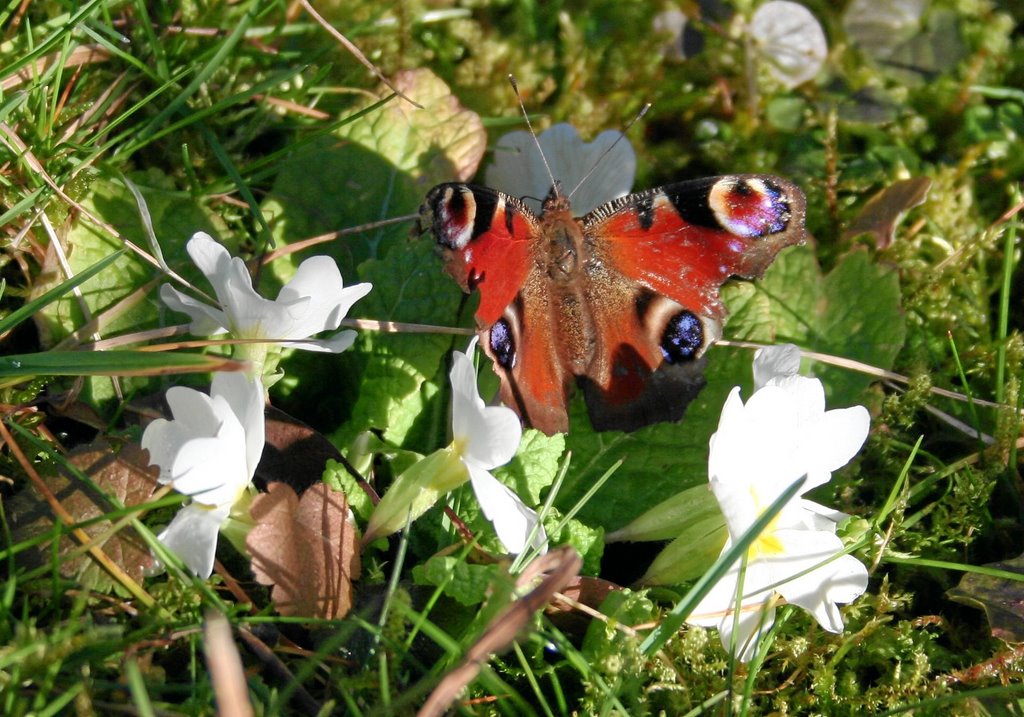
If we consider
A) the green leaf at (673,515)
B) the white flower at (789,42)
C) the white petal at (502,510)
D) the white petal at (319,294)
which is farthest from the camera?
the white flower at (789,42)

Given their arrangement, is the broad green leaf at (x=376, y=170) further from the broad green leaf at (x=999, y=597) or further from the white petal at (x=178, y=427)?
the broad green leaf at (x=999, y=597)

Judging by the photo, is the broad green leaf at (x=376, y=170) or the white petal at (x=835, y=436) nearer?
the white petal at (x=835, y=436)

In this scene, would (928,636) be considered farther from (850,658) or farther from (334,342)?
(334,342)

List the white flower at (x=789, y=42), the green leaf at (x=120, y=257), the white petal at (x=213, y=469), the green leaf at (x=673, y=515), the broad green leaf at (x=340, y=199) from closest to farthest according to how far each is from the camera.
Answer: the white petal at (x=213, y=469)
the green leaf at (x=673, y=515)
the green leaf at (x=120, y=257)
the broad green leaf at (x=340, y=199)
the white flower at (x=789, y=42)

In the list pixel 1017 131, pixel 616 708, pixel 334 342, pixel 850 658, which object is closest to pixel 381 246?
pixel 334 342

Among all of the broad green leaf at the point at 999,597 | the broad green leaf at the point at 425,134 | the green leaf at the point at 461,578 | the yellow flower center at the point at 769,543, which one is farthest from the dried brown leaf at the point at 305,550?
the broad green leaf at the point at 999,597

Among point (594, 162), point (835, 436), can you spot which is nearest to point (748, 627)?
point (835, 436)

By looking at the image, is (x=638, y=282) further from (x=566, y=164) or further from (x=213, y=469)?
(x=213, y=469)
